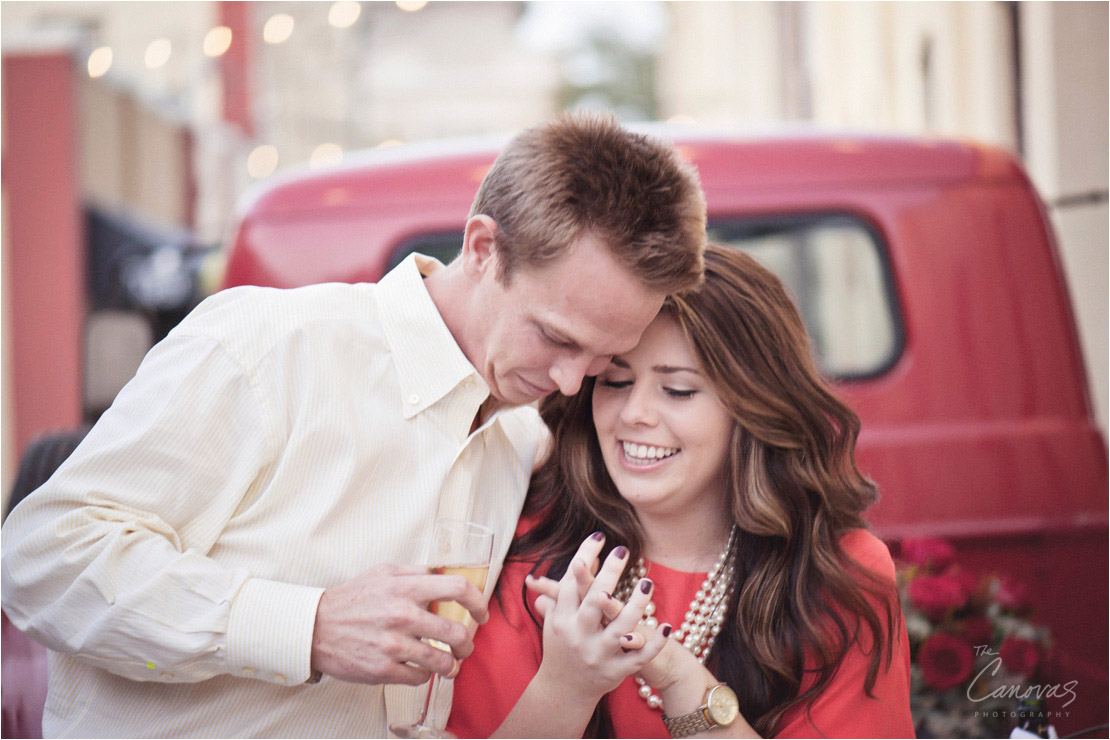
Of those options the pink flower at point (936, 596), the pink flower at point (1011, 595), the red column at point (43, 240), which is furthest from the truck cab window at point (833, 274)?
the red column at point (43, 240)

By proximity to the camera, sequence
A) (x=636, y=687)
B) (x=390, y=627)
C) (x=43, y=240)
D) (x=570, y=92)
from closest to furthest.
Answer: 1. (x=390, y=627)
2. (x=636, y=687)
3. (x=43, y=240)
4. (x=570, y=92)

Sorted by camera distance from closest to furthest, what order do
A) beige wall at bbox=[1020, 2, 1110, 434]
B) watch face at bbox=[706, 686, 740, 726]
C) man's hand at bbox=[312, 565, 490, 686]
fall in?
1. man's hand at bbox=[312, 565, 490, 686]
2. watch face at bbox=[706, 686, 740, 726]
3. beige wall at bbox=[1020, 2, 1110, 434]

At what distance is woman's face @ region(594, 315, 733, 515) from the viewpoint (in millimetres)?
2225

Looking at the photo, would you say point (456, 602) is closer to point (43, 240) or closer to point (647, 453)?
point (647, 453)

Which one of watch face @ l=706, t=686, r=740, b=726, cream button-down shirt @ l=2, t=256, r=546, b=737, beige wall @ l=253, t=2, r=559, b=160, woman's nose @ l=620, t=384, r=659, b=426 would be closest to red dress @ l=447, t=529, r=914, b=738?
cream button-down shirt @ l=2, t=256, r=546, b=737

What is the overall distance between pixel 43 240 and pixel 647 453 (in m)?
8.87

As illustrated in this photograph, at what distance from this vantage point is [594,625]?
5.81 feet

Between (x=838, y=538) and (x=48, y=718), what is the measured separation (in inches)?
67.8

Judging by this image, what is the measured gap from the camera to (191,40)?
1525cm

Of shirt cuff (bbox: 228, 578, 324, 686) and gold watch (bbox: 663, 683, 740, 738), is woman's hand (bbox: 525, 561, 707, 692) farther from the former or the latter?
shirt cuff (bbox: 228, 578, 324, 686)

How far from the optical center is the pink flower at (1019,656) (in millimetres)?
2715

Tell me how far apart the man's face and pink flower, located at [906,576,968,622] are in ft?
4.43

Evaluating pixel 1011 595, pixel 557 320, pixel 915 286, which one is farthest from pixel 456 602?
pixel 915 286

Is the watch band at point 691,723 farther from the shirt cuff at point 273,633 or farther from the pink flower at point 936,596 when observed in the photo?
the pink flower at point 936,596
